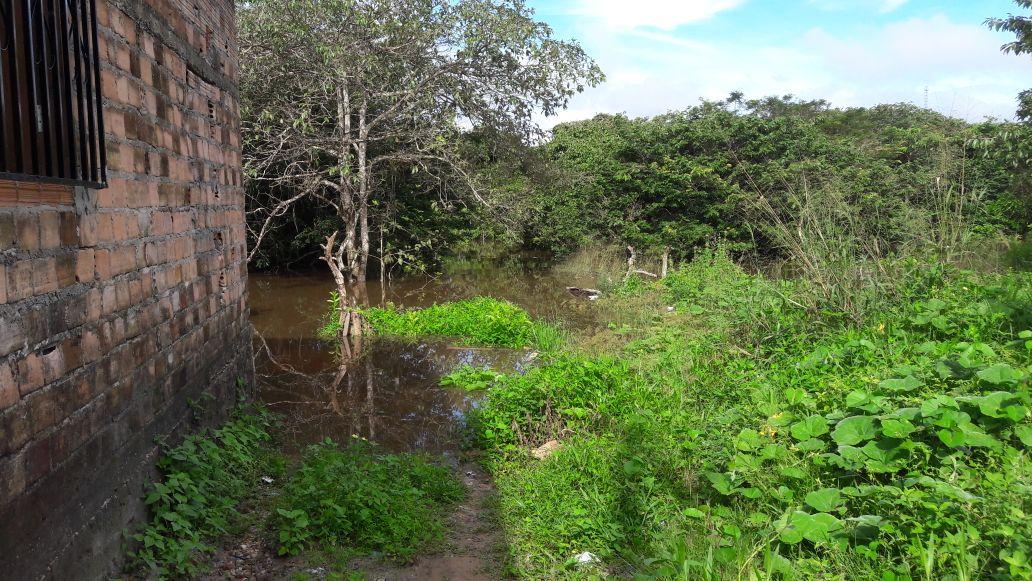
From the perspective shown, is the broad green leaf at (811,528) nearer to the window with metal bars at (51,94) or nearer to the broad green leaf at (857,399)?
the broad green leaf at (857,399)

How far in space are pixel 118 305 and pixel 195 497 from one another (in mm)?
1288

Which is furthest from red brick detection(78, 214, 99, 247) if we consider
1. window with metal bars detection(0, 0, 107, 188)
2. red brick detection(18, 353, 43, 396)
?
red brick detection(18, 353, 43, 396)

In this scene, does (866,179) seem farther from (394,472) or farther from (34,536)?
(34,536)

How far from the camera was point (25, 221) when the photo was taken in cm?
238

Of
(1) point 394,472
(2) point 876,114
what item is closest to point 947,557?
(1) point 394,472

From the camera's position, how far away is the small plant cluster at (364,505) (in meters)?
3.82

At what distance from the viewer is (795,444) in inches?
144

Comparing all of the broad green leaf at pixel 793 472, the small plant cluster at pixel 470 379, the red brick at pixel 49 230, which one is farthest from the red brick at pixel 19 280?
the small plant cluster at pixel 470 379

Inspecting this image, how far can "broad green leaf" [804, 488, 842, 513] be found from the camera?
3.03 meters

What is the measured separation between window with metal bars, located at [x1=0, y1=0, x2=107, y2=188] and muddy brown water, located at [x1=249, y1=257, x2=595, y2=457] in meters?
3.53

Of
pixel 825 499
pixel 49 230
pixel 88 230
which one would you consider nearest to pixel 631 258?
pixel 825 499

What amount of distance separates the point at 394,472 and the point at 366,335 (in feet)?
19.2

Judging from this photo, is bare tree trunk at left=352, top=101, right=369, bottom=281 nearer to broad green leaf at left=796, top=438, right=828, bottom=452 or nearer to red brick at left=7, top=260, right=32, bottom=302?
red brick at left=7, top=260, right=32, bottom=302

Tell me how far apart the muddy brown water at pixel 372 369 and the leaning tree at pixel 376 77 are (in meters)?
2.00
